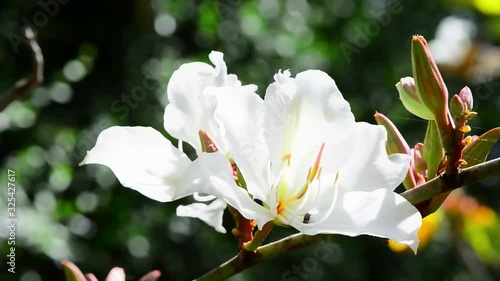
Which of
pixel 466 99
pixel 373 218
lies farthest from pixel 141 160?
pixel 466 99

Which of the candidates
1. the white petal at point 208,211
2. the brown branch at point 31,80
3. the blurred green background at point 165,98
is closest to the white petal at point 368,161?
the white petal at point 208,211

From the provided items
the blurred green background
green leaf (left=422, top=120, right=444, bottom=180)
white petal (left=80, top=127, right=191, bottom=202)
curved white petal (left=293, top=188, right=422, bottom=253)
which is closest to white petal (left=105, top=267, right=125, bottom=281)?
white petal (left=80, top=127, right=191, bottom=202)

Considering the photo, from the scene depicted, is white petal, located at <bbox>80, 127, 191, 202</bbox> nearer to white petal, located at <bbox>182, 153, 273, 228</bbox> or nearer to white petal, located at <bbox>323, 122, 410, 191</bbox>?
white petal, located at <bbox>182, 153, 273, 228</bbox>

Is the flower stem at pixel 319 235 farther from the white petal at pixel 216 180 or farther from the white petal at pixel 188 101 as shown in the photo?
the white petal at pixel 188 101

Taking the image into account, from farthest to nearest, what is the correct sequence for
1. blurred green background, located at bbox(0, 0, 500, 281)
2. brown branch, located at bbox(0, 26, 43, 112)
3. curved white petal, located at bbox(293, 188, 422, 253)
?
blurred green background, located at bbox(0, 0, 500, 281), brown branch, located at bbox(0, 26, 43, 112), curved white petal, located at bbox(293, 188, 422, 253)

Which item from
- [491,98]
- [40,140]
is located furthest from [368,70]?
[40,140]

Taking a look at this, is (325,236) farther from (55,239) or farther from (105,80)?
(105,80)
